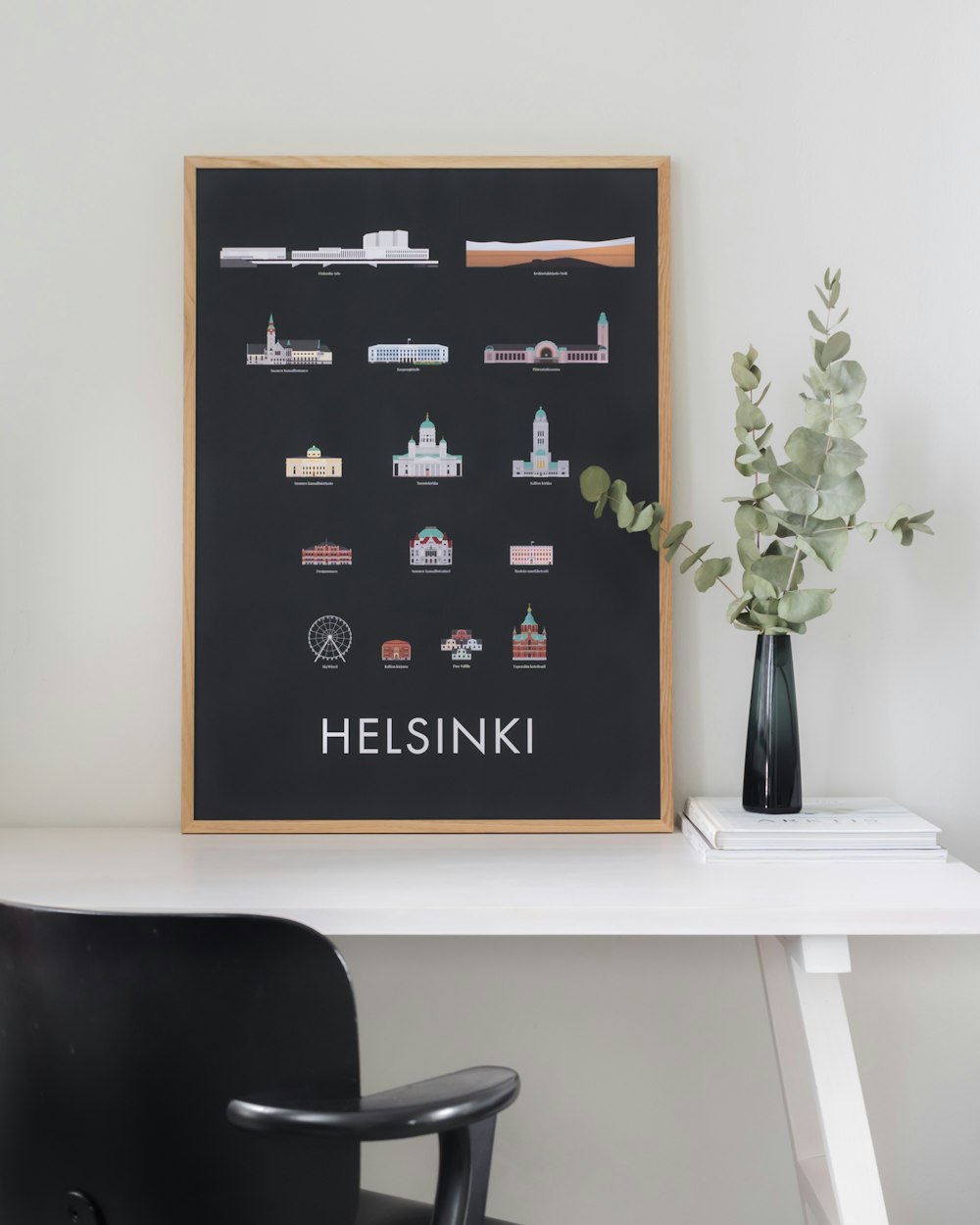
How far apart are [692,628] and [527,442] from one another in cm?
36

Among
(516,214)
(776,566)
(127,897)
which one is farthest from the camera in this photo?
(516,214)

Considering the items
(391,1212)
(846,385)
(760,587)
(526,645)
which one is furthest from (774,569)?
(391,1212)

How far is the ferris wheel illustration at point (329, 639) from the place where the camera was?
146cm

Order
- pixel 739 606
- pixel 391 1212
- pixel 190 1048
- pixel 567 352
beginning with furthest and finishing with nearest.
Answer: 1. pixel 567 352
2. pixel 739 606
3. pixel 391 1212
4. pixel 190 1048

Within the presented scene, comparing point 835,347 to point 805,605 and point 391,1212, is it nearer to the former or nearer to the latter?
point 805,605

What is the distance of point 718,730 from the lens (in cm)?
150

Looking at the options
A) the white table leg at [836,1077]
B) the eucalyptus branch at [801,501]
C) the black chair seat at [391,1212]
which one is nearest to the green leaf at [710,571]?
the eucalyptus branch at [801,501]

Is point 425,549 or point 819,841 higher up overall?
point 425,549

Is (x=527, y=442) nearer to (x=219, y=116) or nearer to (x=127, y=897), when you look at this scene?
(x=219, y=116)

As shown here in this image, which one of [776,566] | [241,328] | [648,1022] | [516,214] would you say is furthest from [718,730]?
[241,328]

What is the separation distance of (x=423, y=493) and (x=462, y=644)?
0.22 meters

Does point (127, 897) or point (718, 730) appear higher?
point (718, 730)

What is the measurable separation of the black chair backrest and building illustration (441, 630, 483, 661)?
0.76 m

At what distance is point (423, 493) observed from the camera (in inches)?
57.6
